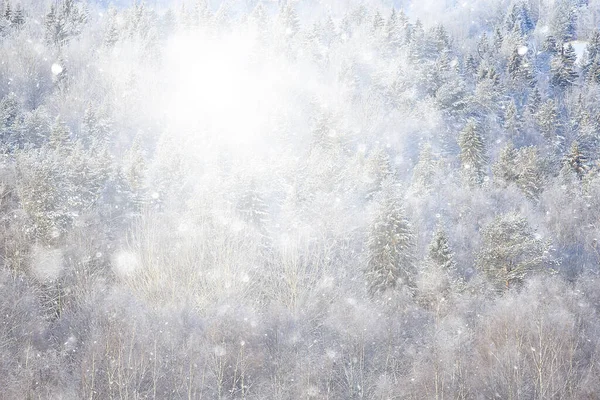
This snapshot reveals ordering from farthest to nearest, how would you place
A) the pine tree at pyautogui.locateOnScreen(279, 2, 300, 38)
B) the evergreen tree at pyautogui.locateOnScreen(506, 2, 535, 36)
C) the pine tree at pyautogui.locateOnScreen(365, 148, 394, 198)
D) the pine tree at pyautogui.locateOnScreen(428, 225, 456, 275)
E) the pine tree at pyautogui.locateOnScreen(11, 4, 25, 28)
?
the evergreen tree at pyautogui.locateOnScreen(506, 2, 535, 36) < the pine tree at pyautogui.locateOnScreen(279, 2, 300, 38) < the pine tree at pyautogui.locateOnScreen(11, 4, 25, 28) < the pine tree at pyautogui.locateOnScreen(365, 148, 394, 198) < the pine tree at pyautogui.locateOnScreen(428, 225, 456, 275)

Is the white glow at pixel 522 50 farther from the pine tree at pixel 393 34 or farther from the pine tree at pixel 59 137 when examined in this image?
the pine tree at pixel 59 137

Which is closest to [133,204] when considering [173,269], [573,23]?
[173,269]

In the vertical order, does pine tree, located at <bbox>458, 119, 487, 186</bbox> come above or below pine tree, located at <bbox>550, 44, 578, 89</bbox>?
below

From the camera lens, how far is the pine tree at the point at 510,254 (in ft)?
107

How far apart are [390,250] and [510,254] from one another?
387 inches

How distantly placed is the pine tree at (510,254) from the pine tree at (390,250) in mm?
7264

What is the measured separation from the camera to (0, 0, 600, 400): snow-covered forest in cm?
2289

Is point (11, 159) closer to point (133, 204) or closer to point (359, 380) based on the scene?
point (133, 204)

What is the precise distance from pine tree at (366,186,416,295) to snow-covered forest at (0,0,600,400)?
15cm

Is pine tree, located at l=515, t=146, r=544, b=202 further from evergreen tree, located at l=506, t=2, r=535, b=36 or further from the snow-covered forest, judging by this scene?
evergreen tree, located at l=506, t=2, r=535, b=36

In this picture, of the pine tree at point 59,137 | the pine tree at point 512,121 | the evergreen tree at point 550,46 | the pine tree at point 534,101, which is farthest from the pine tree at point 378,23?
the pine tree at point 59,137

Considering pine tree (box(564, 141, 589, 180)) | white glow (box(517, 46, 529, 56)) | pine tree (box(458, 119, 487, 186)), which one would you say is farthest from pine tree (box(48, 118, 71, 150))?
white glow (box(517, 46, 529, 56))

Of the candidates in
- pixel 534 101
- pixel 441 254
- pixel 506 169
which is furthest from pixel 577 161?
pixel 441 254

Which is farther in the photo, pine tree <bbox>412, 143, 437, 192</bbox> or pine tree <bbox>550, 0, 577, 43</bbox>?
pine tree <bbox>550, 0, 577, 43</bbox>
